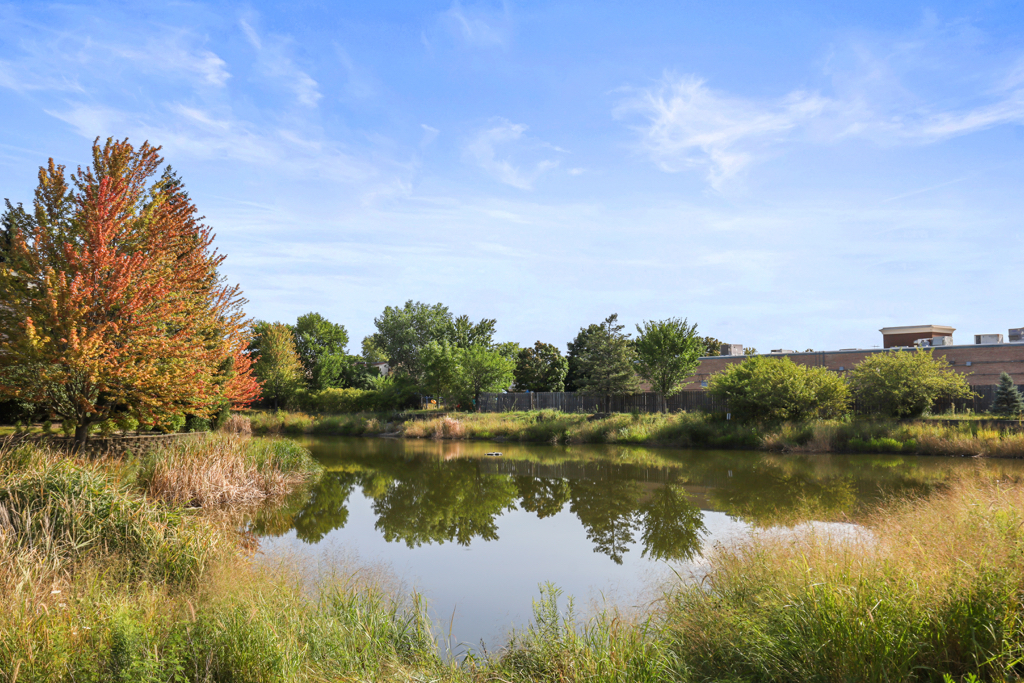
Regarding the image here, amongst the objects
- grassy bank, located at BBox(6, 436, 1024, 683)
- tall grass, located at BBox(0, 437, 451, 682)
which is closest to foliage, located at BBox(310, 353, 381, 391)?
tall grass, located at BBox(0, 437, 451, 682)

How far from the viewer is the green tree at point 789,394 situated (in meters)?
26.4

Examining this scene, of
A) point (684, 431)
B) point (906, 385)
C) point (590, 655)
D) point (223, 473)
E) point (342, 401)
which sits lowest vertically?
point (684, 431)

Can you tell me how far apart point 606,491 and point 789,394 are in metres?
14.0

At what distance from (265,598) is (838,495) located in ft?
40.7

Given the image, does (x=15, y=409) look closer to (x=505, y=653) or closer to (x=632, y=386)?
(x=505, y=653)

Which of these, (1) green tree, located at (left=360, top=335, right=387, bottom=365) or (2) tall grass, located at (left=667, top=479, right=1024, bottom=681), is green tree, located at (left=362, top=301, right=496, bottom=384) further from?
(2) tall grass, located at (left=667, top=479, right=1024, bottom=681)

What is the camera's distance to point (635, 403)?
36.2 metres

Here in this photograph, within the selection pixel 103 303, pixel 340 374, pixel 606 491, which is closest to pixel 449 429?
pixel 606 491

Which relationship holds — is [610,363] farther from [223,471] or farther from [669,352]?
[223,471]

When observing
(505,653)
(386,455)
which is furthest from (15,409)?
(505,653)

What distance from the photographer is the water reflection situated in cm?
1126

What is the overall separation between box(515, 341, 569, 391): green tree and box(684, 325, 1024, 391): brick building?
9.88 meters

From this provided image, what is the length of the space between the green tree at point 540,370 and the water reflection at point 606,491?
2397 centimetres

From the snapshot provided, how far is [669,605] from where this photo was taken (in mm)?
6129
